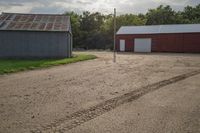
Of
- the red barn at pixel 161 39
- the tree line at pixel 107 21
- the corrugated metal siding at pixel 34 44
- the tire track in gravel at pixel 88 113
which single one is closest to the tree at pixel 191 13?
the tree line at pixel 107 21

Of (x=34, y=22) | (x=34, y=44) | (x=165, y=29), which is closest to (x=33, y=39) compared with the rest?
(x=34, y=44)

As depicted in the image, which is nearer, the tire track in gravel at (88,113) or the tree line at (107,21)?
the tire track in gravel at (88,113)

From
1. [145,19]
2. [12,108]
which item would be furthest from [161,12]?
[12,108]

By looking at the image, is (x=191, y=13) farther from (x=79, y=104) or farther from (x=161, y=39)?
(x=79, y=104)

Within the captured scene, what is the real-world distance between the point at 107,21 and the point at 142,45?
2354 cm

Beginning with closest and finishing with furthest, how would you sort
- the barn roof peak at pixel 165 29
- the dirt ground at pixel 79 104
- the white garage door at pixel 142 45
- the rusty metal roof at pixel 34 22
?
the dirt ground at pixel 79 104 → the rusty metal roof at pixel 34 22 → the barn roof peak at pixel 165 29 → the white garage door at pixel 142 45

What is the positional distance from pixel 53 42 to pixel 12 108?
21465 mm

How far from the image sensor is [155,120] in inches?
271

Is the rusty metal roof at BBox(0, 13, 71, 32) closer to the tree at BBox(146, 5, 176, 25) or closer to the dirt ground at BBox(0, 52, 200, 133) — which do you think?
the dirt ground at BBox(0, 52, 200, 133)

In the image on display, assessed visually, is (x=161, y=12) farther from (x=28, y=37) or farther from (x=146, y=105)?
(x=146, y=105)

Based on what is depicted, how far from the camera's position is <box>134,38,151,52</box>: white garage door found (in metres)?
48.2

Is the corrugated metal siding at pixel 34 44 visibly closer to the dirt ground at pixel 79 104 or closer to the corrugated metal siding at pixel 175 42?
the dirt ground at pixel 79 104

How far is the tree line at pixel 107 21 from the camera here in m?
63.5

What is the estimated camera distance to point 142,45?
48.7 meters
